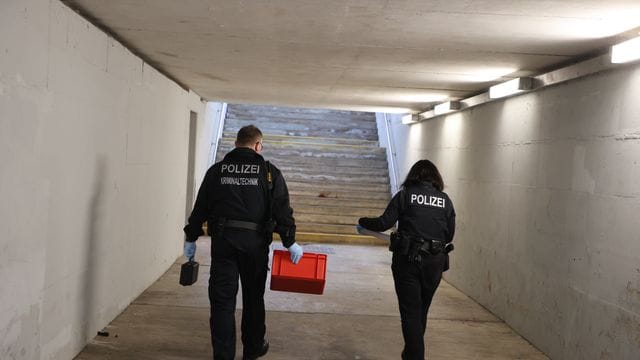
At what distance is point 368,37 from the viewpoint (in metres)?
4.70

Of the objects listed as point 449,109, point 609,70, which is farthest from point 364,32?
point 449,109

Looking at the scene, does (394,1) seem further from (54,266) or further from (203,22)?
(54,266)

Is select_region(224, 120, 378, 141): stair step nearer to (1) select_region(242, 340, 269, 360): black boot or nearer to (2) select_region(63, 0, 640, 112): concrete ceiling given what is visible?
(2) select_region(63, 0, 640, 112): concrete ceiling

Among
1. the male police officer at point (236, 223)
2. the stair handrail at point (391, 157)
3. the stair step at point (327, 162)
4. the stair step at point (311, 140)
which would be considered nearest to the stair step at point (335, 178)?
the stair handrail at point (391, 157)

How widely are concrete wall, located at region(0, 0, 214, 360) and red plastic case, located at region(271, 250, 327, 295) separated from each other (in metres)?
1.37

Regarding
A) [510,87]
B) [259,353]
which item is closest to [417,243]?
[259,353]

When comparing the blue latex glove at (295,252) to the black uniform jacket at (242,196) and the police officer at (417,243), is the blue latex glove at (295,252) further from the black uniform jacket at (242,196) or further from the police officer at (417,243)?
the police officer at (417,243)

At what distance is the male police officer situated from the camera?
431 centimetres

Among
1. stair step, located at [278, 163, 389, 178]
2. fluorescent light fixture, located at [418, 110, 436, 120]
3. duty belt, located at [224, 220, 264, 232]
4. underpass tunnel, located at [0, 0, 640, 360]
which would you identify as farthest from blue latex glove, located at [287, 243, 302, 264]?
stair step, located at [278, 163, 389, 178]

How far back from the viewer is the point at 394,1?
12.0 ft

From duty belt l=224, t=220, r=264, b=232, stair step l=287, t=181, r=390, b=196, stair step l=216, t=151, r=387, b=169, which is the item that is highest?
stair step l=216, t=151, r=387, b=169

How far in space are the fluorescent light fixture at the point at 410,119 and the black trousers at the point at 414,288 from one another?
6.23 m

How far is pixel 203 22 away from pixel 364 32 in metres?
1.10

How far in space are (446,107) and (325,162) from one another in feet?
17.9
